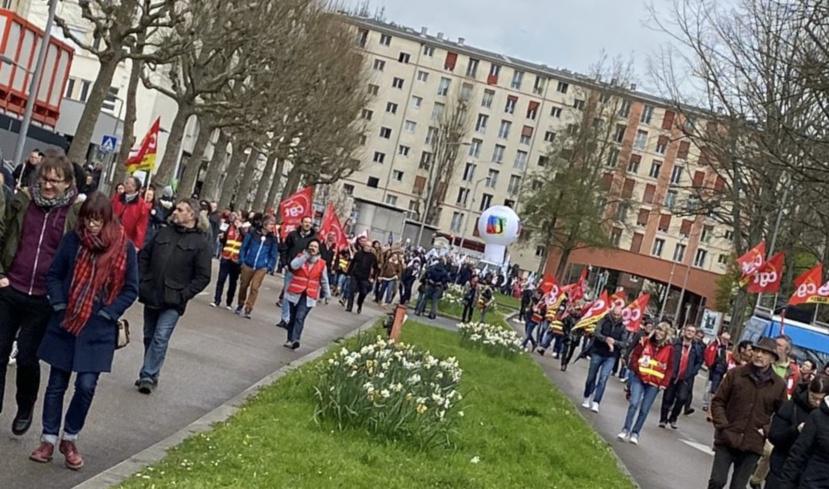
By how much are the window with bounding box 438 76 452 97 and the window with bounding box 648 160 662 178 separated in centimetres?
1900

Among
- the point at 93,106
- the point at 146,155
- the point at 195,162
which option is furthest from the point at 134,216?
the point at 195,162

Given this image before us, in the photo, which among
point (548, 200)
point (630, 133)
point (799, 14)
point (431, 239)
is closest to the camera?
point (799, 14)

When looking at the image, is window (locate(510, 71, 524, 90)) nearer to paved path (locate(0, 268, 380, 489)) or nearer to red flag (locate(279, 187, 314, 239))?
red flag (locate(279, 187, 314, 239))

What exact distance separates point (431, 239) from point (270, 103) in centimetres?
4391

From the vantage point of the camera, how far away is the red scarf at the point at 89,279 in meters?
7.34

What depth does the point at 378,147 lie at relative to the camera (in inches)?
4205

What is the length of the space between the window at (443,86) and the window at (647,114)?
1704 centimetres

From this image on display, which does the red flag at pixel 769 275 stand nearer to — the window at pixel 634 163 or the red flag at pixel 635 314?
the red flag at pixel 635 314

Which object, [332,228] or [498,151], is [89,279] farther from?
[498,151]

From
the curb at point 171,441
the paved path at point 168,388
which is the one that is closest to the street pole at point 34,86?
the paved path at point 168,388

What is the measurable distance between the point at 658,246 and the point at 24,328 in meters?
101

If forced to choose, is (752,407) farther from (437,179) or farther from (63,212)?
(437,179)

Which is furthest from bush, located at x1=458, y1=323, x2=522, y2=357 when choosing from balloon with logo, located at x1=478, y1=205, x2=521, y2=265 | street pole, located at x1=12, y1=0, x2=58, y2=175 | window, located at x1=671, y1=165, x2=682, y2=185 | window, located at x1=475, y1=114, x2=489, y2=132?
window, located at x1=475, y1=114, x2=489, y2=132

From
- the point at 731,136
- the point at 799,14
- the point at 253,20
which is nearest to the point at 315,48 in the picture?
the point at 253,20
